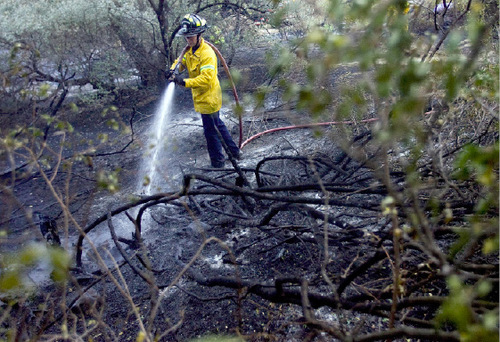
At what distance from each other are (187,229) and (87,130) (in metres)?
4.78

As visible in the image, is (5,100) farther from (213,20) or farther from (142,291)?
(142,291)

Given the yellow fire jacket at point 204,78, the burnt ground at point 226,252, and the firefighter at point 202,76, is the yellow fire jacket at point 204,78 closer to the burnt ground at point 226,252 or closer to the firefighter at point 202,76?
the firefighter at point 202,76

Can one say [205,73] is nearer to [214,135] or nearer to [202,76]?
[202,76]

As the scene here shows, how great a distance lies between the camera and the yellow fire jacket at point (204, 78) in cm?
499

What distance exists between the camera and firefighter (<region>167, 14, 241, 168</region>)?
4887mm

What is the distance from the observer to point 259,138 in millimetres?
6379

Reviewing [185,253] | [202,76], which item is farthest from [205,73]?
[185,253]

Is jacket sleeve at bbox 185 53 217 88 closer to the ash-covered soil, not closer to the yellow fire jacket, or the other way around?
the yellow fire jacket

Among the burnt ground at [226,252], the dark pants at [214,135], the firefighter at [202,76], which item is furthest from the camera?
the dark pants at [214,135]

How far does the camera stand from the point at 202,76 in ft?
16.4

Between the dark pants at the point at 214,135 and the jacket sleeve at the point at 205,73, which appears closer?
the jacket sleeve at the point at 205,73

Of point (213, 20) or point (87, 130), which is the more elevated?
point (213, 20)

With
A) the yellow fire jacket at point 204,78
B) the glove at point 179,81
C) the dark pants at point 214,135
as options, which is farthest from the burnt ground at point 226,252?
the glove at point 179,81

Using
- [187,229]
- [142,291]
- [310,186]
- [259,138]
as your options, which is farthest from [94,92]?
[310,186]
